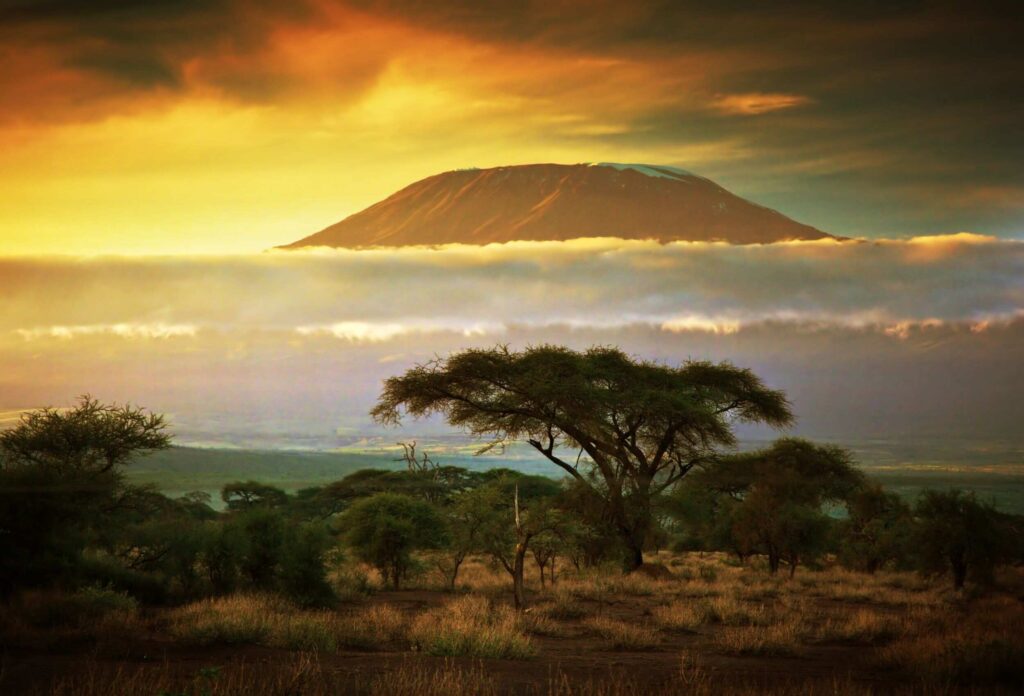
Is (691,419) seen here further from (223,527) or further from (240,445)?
(240,445)

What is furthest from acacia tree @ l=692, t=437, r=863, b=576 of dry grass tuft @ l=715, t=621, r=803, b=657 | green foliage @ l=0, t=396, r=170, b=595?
green foliage @ l=0, t=396, r=170, b=595

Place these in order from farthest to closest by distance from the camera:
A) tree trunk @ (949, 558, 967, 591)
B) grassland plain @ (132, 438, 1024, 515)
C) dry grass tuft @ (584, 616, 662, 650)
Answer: grassland plain @ (132, 438, 1024, 515) < tree trunk @ (949, 558, 967, 591) < dry grass tuft @ (584, 616, 662, 650)

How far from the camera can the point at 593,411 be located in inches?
1337

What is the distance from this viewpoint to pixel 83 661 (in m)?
15.0

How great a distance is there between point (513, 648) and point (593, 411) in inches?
690

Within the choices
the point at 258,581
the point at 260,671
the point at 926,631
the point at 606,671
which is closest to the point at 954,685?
the point at 606,671

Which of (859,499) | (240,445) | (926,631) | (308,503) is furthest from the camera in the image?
(240,445)

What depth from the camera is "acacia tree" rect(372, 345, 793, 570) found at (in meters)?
34.0

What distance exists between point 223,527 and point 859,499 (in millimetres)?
31852

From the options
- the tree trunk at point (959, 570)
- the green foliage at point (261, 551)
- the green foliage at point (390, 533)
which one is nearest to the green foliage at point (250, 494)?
the green foliage at point (390, 533)

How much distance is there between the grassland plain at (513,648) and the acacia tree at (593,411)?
786cm

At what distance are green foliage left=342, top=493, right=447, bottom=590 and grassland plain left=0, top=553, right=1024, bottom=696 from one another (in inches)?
249

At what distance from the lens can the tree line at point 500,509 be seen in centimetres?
2488

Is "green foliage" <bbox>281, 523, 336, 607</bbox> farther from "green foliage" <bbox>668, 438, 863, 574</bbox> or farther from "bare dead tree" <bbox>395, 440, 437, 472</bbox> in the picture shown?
"bare dead tree" <bbox>395, 440, 437, 472</bbox>
